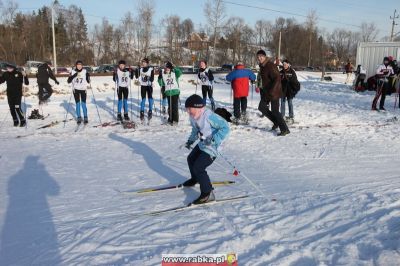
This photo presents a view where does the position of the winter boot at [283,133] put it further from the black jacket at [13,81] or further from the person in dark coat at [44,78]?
the person in dark coat at [44,78]

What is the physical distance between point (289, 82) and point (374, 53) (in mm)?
13764

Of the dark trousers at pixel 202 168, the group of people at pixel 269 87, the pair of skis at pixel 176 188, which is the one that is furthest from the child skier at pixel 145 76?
the dark trousers at pixel 202 168

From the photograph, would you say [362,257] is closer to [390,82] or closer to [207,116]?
[207,116]

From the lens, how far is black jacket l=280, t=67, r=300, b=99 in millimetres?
10705

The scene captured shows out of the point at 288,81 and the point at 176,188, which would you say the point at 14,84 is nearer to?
the point at 176,188

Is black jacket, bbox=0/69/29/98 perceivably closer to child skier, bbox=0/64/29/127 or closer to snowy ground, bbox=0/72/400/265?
child skier, bbox=0/64/29/127

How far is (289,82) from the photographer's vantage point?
35.2ft

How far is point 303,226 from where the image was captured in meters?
4.32

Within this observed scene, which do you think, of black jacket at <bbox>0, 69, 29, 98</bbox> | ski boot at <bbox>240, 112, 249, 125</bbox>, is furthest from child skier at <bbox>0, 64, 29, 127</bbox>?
ski boot at <bbox>240, 112, 249, 125</bbox>

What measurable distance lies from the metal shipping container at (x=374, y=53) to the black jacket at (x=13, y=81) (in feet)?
61.0

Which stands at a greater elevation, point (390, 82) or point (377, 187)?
point (390, 82)

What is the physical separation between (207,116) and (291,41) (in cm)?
8252

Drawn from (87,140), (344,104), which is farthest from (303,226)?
(344,104)

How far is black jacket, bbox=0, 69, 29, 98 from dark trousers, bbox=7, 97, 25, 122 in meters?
0.10
